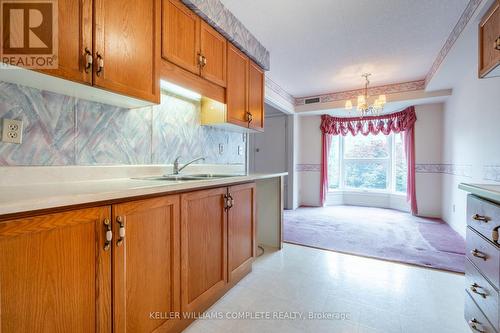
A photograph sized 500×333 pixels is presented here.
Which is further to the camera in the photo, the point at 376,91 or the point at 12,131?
the point at 376,91

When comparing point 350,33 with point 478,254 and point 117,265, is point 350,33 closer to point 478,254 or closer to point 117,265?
point 478,254

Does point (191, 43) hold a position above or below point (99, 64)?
above

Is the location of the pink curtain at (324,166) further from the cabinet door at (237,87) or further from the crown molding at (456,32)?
the cabinet door at (237,87)

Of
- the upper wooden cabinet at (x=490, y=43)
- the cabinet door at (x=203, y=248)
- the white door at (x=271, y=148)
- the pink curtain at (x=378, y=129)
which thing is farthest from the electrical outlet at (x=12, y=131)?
the pink curtain at (x=378, y=129)

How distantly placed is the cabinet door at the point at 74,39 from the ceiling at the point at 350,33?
132 cm

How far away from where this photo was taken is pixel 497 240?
102cm

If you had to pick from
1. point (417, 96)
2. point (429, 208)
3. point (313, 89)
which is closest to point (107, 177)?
point (313, 89)

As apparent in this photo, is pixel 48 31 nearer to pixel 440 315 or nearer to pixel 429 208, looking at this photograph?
pixel 440 315

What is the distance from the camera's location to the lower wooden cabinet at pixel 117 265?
2.37ft

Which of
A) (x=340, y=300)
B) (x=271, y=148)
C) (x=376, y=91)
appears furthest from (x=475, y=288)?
(x=271, y=148)

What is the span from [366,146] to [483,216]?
14.9ft

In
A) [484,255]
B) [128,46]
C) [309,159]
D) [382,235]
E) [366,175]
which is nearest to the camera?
[484,255]

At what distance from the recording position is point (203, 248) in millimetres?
1469

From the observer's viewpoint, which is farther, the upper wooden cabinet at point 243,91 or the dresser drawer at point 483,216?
the upper wooden cabinet at point 243,91
